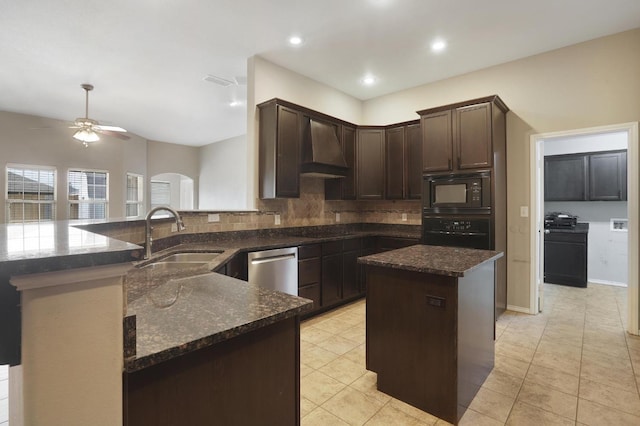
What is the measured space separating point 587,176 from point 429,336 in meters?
4.90

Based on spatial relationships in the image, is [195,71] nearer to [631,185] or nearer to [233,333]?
[233,333]

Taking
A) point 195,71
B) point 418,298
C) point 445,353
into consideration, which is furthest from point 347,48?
point 445,353

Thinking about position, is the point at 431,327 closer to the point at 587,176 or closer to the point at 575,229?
the point at 575,229

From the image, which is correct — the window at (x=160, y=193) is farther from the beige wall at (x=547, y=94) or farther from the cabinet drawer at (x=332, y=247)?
the beige wall at (x=547, y=94)

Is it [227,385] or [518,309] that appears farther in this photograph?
[518,309]

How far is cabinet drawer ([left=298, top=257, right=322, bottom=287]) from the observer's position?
11.4 feet

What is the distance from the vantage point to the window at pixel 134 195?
7.41 m

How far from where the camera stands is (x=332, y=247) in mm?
3842

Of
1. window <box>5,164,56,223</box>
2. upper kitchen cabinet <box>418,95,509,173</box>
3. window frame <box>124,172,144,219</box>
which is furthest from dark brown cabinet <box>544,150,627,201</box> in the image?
window <box>5,164,56,223</box>

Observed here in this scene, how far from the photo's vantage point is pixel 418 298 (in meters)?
1.96

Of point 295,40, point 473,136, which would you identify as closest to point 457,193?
point 473,136

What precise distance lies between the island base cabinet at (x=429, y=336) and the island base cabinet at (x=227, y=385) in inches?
41.8

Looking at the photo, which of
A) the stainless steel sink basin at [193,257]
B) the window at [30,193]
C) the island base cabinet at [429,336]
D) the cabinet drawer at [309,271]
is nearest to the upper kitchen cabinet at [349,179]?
the cabinet drawer at [309,271]

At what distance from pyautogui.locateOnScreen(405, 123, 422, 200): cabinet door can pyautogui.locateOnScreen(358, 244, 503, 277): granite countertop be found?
1994mm
